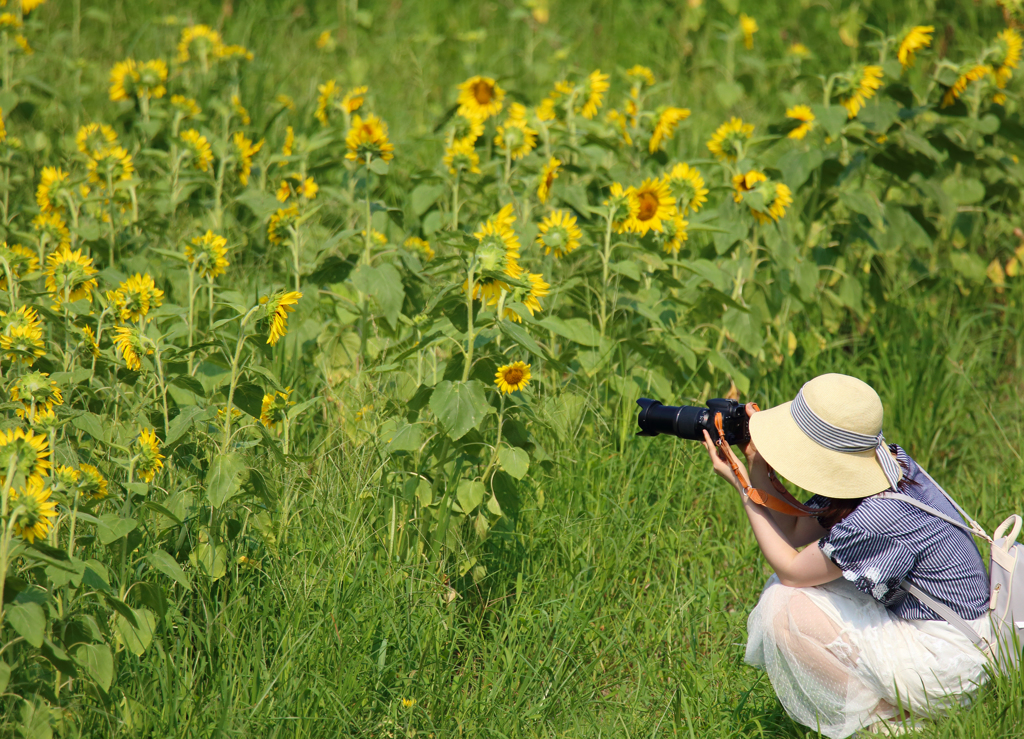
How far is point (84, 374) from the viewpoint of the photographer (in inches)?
83.3

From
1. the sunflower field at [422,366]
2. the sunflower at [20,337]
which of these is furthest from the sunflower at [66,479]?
the sunflower at [20,337]

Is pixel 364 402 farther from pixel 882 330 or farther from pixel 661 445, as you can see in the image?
pixel 882 330

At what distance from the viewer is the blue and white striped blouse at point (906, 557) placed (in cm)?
188

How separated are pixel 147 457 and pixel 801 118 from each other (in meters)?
2.40

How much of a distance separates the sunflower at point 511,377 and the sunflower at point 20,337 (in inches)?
36.9

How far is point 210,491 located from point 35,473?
1.20 feet

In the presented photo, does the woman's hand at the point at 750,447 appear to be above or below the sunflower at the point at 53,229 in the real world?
below

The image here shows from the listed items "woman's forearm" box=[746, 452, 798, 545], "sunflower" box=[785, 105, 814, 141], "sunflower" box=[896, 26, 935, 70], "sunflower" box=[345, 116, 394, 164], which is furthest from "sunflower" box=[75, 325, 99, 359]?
"sunflower" box=[896, 26, 935, 70]

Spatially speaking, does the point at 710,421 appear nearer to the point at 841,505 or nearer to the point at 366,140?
the point at 841,505

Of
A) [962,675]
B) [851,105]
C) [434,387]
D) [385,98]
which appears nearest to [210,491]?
[434,387]

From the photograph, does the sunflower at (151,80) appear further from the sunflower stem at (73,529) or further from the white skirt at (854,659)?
the white skirt at (854,659)

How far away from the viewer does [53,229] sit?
109 inches

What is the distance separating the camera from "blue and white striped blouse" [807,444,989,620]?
188cm

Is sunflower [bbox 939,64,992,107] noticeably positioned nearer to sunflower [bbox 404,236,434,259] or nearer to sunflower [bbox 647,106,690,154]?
sunflower [bbox 647,106,690,154]
